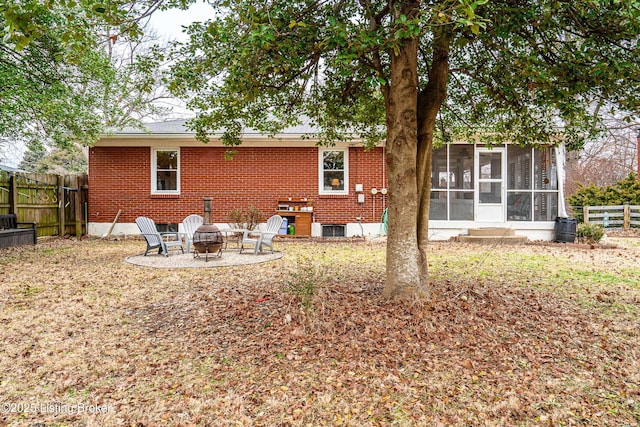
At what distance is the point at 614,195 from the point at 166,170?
58.0 feet

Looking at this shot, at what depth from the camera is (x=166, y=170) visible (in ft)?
40.3

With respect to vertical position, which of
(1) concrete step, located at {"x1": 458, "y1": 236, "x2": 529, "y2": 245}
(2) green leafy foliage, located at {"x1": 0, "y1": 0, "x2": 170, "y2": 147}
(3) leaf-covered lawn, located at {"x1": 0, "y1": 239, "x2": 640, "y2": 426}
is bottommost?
(3) leaf-covered lawn, located at {"x1": 0, "y1": 239, "x2": 640, "y2": 426}

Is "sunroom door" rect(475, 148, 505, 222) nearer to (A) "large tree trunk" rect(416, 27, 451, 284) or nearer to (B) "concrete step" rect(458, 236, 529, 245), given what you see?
(B) "concrete step" rect(458, 236, 529, 245)

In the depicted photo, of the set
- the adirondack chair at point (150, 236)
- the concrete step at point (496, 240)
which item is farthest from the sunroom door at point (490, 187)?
the adirondack chair at point (150, 236)

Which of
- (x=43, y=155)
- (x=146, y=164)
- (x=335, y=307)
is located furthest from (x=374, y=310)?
(x=43, y=155)

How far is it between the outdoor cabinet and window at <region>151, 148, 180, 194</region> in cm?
342

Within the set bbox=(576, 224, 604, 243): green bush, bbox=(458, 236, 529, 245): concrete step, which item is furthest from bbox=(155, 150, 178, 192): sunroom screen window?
bbox=(576, 224, 604, 243): green bush

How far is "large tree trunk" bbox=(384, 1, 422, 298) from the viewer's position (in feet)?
13.7

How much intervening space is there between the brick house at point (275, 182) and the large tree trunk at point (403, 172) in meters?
7.72

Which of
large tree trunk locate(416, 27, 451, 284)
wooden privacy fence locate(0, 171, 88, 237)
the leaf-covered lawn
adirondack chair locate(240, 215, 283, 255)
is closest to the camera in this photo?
the leaf-covered lawn

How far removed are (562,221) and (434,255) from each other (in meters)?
5.19

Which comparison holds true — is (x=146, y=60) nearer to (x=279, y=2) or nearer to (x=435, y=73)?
(x=279, y=2)

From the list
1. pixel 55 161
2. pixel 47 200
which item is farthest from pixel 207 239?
pixel 55 161

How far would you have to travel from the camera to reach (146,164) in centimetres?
1218
